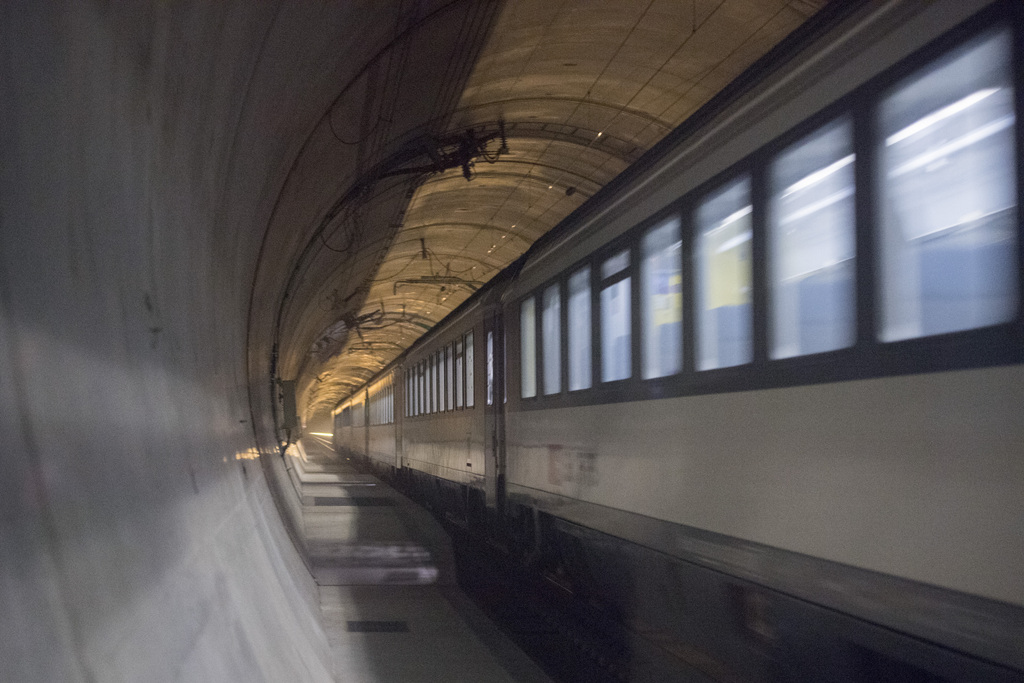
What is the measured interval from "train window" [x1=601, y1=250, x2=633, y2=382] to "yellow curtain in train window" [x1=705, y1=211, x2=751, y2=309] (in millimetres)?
1310

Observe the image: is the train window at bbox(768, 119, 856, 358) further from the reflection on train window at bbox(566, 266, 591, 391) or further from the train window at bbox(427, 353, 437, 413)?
the train window at bbox(427, 353, 437, 413)

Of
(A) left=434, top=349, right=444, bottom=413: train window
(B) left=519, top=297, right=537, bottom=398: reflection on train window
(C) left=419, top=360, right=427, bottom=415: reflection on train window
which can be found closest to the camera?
(B) left=519, top=297, right=537, bottom=398: reflection on train window

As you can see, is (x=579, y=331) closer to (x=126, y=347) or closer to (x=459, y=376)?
(x=126, y=347)

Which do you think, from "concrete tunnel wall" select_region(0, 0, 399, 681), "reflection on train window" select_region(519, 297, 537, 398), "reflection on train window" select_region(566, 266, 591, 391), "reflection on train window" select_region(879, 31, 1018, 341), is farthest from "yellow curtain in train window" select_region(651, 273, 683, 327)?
"reflection on train window" select_region(519, 297, 537, 398)

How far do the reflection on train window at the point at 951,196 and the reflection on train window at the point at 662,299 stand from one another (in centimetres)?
209

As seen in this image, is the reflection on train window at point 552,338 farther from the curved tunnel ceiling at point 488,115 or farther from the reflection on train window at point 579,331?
the curved tunnel ceiling at point 488,115

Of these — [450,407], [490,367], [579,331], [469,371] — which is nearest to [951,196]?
[579,331]

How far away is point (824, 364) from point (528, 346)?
5.33 m

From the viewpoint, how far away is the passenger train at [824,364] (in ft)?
12.2

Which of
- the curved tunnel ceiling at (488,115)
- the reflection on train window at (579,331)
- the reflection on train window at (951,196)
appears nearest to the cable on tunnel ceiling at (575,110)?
the curved tunnel ceiling at (488,115)

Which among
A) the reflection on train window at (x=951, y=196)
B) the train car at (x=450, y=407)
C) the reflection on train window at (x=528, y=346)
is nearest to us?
the reflection on train window at (x=951, y=196)

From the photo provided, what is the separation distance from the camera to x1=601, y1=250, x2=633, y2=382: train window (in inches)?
284

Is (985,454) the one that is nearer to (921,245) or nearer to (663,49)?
(921,245)

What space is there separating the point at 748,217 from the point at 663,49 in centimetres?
907
